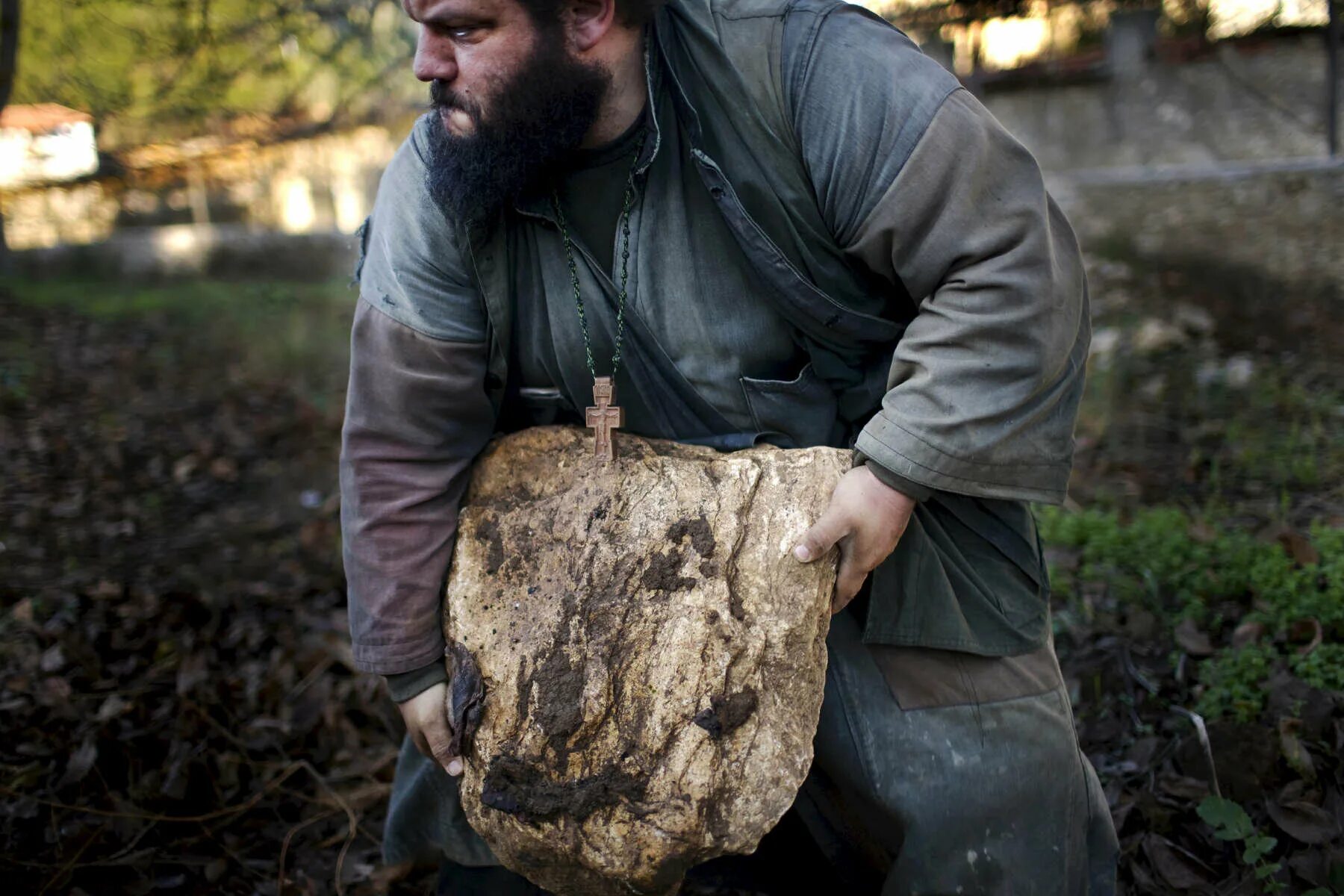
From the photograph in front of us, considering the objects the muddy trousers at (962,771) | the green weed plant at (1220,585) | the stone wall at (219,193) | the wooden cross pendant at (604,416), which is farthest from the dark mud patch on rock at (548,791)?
the stone wall at (219,193)

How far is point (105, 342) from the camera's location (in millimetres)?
6395

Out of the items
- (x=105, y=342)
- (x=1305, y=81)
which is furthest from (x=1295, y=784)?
(x=105, y=342)

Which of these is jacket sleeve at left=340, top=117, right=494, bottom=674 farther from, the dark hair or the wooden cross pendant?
the dark hair

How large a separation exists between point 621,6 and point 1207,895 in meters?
1.98

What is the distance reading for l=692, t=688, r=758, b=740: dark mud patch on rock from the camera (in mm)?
1733

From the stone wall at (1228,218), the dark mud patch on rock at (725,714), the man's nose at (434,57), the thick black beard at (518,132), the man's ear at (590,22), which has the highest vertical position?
the man's ear at (590,22)

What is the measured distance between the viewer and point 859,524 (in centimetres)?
176

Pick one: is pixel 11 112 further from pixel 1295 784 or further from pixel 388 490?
pixel 1295 784

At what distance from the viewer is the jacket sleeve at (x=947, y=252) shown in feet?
5.59

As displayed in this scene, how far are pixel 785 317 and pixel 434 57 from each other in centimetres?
70

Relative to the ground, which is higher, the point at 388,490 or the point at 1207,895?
the point at 388,490

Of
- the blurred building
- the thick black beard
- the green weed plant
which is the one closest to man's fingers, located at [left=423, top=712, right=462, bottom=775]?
the thick black beard

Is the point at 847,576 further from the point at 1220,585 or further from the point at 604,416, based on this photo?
the point at 1220,585

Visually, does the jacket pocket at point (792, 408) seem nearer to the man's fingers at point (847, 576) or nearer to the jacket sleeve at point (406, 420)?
the man's fingers at point (847, 576)
